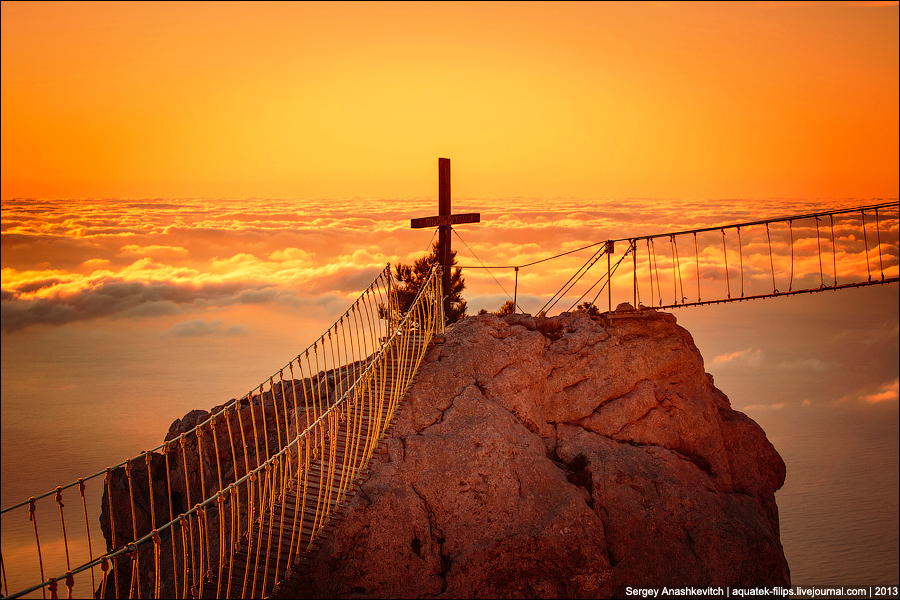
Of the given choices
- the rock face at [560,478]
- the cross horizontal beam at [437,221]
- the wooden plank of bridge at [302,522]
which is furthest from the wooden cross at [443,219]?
the wooden plank of bridge at [302,522]

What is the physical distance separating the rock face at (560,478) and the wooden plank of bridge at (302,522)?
29 centimetres

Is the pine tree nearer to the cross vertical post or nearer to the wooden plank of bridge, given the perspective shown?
the cross vertical post

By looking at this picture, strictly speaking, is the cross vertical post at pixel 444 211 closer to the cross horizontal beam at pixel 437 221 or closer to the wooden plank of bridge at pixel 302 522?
the cross horizontal beam at pixel 437 221

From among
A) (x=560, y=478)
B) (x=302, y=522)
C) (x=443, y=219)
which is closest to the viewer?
(x=302, y=522)

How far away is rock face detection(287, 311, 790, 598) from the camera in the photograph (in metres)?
14.4

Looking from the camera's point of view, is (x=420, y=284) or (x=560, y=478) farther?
(x=420, y=284)

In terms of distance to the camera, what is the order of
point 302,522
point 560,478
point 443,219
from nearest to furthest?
point 302,522 → point 560,478 → point 443,219

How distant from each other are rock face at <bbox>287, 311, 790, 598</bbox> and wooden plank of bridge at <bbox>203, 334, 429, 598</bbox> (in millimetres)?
288

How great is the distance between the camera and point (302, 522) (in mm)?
14109

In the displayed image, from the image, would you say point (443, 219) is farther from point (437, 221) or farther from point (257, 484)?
point (257, 484)

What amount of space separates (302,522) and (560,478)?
4854mm

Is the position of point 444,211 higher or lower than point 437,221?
higher

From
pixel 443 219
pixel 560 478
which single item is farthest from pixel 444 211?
pixel 560 478

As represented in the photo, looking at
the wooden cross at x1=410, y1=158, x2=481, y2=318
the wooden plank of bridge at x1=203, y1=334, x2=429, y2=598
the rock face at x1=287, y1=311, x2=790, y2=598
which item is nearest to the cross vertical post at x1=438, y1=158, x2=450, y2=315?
the wooden cross at x1=410, y1=158, x2=481, y2=318
